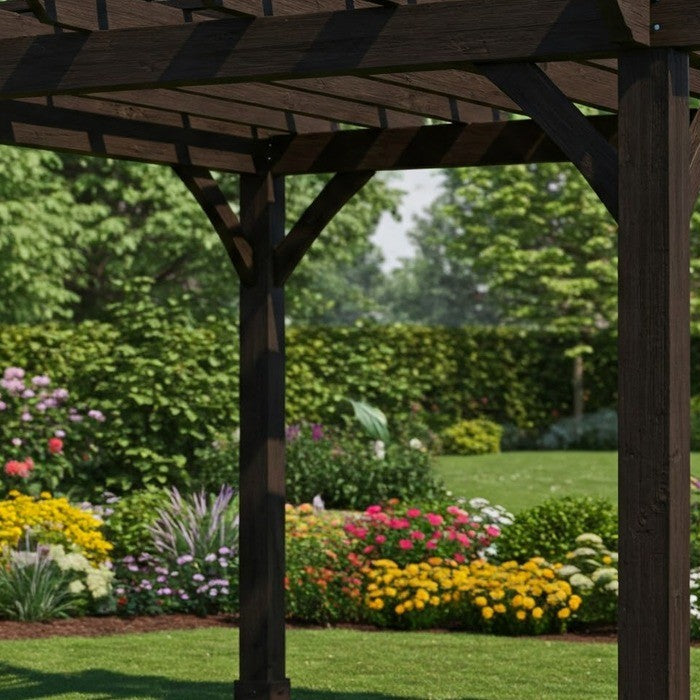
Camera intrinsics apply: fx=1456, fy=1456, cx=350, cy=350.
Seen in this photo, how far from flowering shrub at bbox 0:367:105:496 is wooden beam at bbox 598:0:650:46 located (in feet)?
25.2

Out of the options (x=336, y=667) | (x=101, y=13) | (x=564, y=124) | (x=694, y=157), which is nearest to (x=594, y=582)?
(x=336, y=667)

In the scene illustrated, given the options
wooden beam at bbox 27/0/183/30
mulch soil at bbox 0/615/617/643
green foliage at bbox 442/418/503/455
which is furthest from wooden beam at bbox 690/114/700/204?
green foliage at bbox 442/418/503/455

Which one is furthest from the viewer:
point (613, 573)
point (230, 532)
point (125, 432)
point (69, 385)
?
point (69, 385)

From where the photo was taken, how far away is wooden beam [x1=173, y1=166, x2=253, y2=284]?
21.3 feet

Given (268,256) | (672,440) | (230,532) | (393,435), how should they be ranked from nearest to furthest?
(672,440) → (268,256) → (230,532) → (393,435)

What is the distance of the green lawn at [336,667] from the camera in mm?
7121

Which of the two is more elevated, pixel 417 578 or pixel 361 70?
pixel 361 70

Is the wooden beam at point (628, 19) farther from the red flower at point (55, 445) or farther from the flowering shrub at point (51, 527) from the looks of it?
the red flower at point (55, 445)

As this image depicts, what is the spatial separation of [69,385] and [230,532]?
9.52 feet

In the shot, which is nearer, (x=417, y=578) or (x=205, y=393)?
(x=417, y=578)

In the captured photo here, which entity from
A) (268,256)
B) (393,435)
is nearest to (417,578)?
(268,256)

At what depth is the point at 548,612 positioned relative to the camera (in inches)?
346

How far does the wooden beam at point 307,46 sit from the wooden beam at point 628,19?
0.21 ft

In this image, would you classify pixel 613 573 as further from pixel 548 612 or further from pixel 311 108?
pixel 311 108
